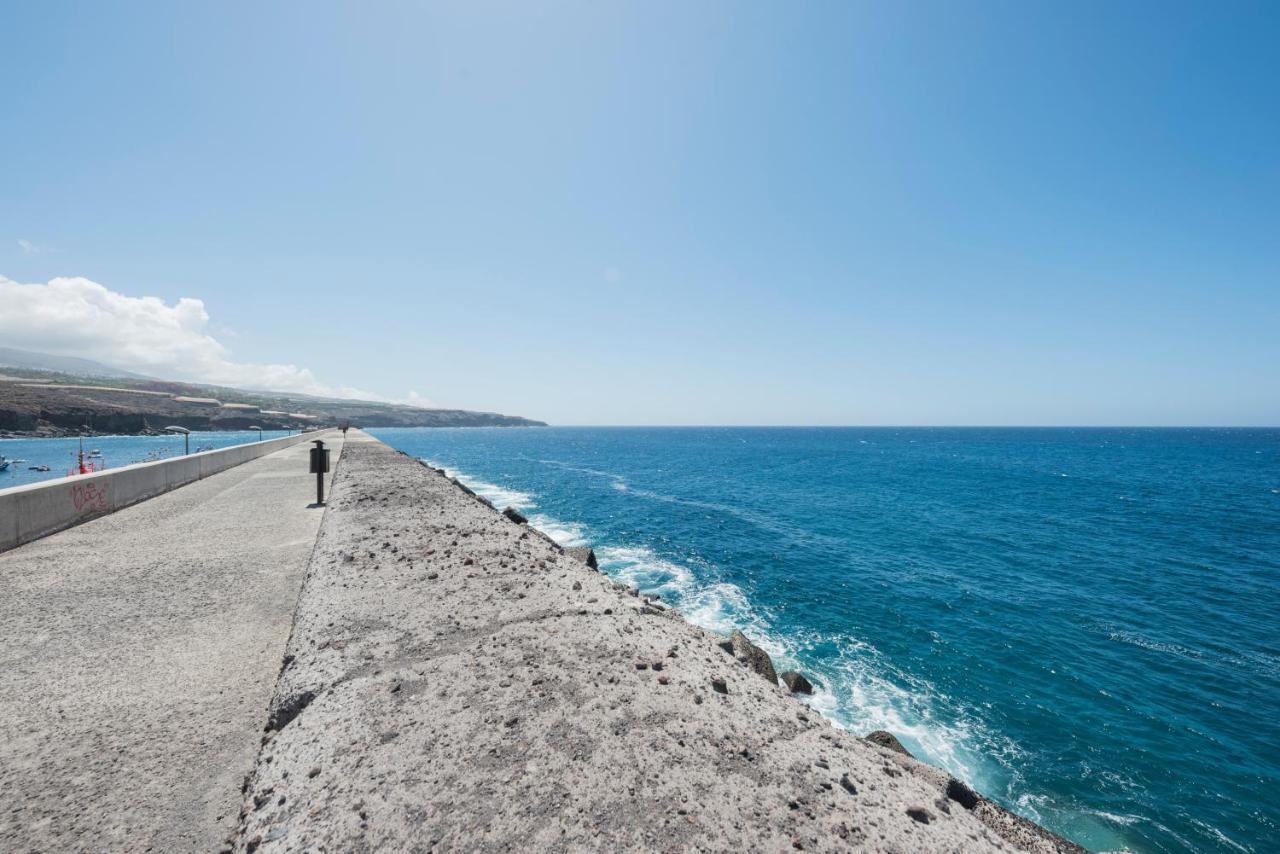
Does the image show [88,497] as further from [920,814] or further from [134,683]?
[920,814]

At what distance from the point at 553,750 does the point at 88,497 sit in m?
14.8

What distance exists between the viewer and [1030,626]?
16109mm

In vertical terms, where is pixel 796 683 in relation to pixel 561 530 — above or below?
above

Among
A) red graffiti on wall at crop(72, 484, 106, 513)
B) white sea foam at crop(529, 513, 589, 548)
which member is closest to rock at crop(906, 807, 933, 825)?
red graffiti on wall at crop(72, 484, 106, 513)

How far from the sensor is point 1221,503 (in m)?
41.0

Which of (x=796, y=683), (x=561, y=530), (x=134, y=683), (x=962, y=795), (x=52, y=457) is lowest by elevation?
(x=52, y=457)

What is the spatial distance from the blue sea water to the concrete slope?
751cm

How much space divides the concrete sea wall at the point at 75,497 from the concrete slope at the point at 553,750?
25.2 ft

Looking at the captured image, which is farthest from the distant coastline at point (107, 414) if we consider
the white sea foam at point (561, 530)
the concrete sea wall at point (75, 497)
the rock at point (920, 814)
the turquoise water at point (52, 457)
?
the rock at point (920, 814)

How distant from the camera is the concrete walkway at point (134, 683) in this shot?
3.06 metres

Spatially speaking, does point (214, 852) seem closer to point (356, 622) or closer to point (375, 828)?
point (375, 828)

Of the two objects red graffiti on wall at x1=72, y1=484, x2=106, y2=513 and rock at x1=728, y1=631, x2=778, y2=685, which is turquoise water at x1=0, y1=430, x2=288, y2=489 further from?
rock at x1=728, y1=631, x2=778, y2=685

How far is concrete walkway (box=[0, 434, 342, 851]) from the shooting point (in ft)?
10.0

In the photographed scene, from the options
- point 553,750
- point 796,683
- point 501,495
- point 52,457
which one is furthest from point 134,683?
point 52,457
